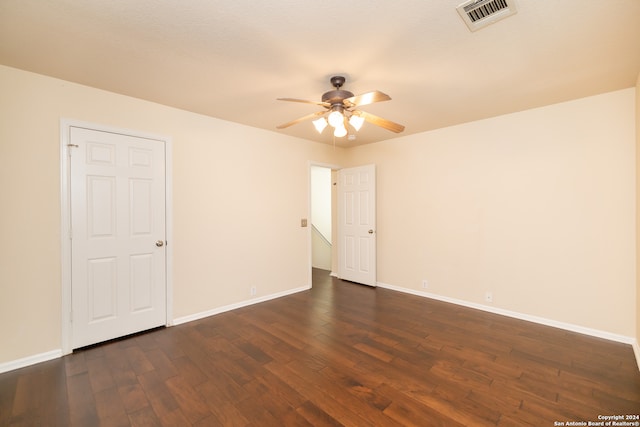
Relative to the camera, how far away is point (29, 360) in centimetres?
241

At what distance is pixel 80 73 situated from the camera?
2428 millimetres

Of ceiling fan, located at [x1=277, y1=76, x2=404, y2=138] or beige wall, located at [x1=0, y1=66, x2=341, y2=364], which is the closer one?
ceiling fan, located at [x1=277, y1=76, x2=404, y2=138]

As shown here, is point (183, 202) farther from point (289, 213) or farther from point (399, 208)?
point (399, 208)

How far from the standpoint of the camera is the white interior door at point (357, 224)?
4789 millimetres

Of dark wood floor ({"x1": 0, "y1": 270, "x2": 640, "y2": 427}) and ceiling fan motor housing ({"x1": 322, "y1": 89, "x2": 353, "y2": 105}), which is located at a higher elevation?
ceiling fan motor housing ({"x1": 322, "y1": 89, "x2": 353, "y2": 105})

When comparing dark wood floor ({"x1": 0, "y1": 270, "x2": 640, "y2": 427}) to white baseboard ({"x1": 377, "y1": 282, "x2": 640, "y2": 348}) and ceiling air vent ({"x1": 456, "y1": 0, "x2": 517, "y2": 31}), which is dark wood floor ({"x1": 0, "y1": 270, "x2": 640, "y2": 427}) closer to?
white baseboard ({"x1": 377, "y1": 282, "x2": 640, "y2": 348})

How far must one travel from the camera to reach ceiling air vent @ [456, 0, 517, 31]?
1.60 m

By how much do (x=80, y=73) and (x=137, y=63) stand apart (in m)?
0.64

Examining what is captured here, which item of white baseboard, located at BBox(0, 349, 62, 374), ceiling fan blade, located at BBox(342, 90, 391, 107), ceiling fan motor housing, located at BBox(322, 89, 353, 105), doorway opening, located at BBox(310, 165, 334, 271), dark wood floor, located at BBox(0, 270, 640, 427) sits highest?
ceiling fan motor housing, located at BBox(322, 89, 353, 105)

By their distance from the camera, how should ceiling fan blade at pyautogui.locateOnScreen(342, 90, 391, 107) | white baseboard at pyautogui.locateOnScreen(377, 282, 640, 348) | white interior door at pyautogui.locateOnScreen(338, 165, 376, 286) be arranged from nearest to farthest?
ceiling fan blade at pyautogui.locateOnScreen(342, 90, 391, 107) → white baseboard at pyautogui.locateOnScreen(377, 282, 640, 348) → white interior door at pyautogui.locateOnScreen(338, 165, 376, 286)

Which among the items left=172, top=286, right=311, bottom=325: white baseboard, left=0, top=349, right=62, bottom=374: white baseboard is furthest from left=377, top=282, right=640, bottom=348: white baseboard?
left=0, top=349, right=62, bottom=374: white baseboard

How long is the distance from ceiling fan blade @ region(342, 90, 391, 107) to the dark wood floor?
7.14 feet

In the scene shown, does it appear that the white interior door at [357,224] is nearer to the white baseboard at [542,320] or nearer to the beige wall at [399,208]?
the beige wall at [399,208]

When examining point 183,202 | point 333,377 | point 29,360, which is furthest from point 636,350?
point 29,360
